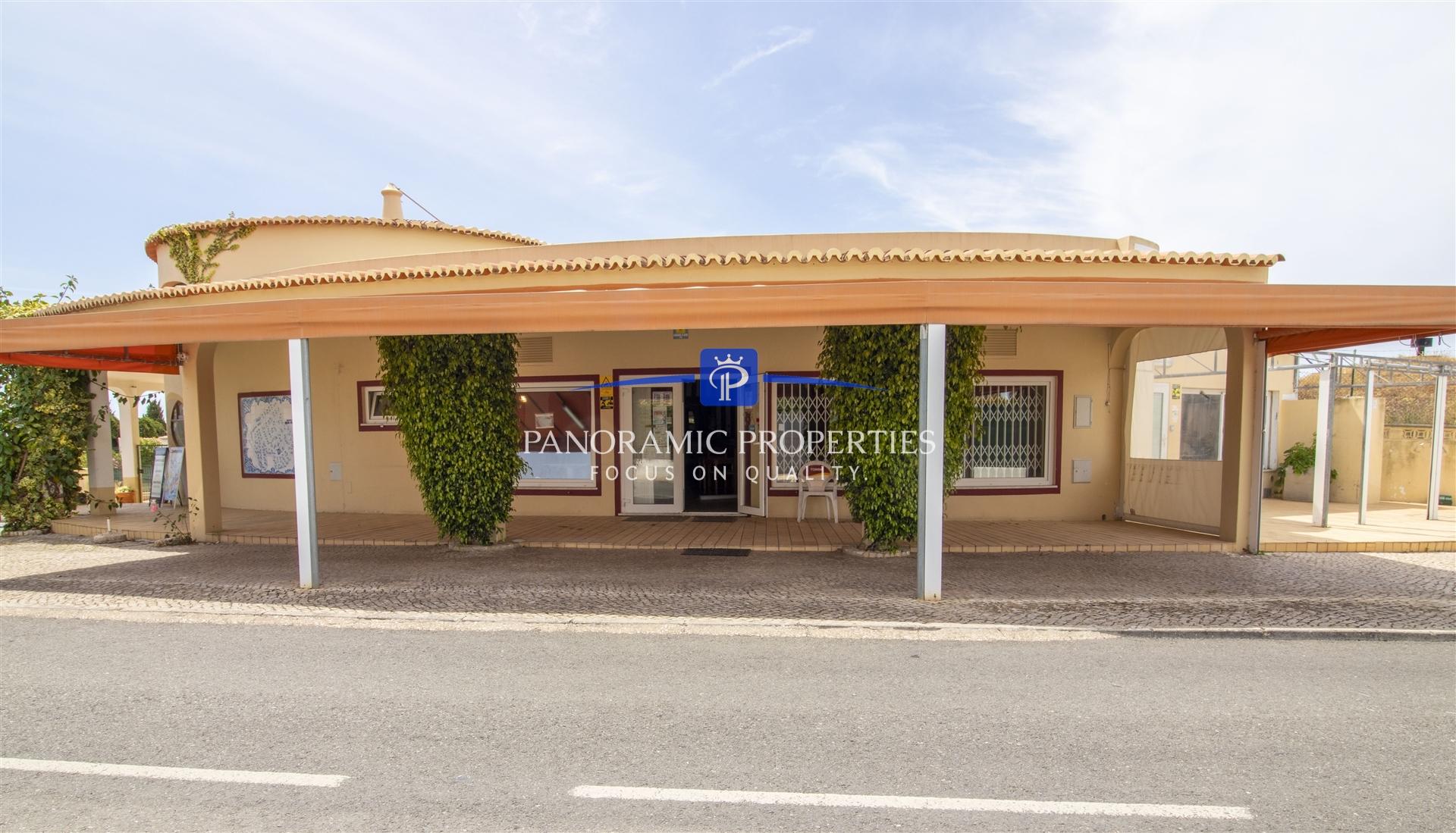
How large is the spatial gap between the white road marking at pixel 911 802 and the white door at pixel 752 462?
686 centimetres

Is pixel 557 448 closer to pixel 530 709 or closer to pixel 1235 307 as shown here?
pixel 530 709

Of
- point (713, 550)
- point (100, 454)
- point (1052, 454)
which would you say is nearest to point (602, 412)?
point (713, 550)

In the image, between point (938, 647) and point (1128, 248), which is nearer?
point (938, 647)

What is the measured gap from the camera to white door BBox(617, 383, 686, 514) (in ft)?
32.9

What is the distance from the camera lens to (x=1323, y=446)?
8.45 meters

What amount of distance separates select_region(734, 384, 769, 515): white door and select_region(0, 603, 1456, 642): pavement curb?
444 centimetres

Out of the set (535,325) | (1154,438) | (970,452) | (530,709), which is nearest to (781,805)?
A: (530,709)

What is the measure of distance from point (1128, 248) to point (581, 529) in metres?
8.61

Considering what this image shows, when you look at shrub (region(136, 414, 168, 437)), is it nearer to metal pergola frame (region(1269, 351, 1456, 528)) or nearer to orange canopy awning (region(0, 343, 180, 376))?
orange canopy awning (region(0, 343, 180, 376))

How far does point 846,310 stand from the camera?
5.61m

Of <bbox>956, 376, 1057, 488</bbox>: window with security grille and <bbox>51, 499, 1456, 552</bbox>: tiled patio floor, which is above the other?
A: <bbox>956, 376, 1057, 488</bbox>: window with security grille

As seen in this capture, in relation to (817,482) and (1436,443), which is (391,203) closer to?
(817,482)

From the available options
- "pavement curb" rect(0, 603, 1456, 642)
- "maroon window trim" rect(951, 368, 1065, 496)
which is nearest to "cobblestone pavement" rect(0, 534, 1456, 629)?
"pavement curb" rect(0, 603, 1456, 642)

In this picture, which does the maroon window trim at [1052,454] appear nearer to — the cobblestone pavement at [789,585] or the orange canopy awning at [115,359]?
the cobblestone pavement at [789,585]
